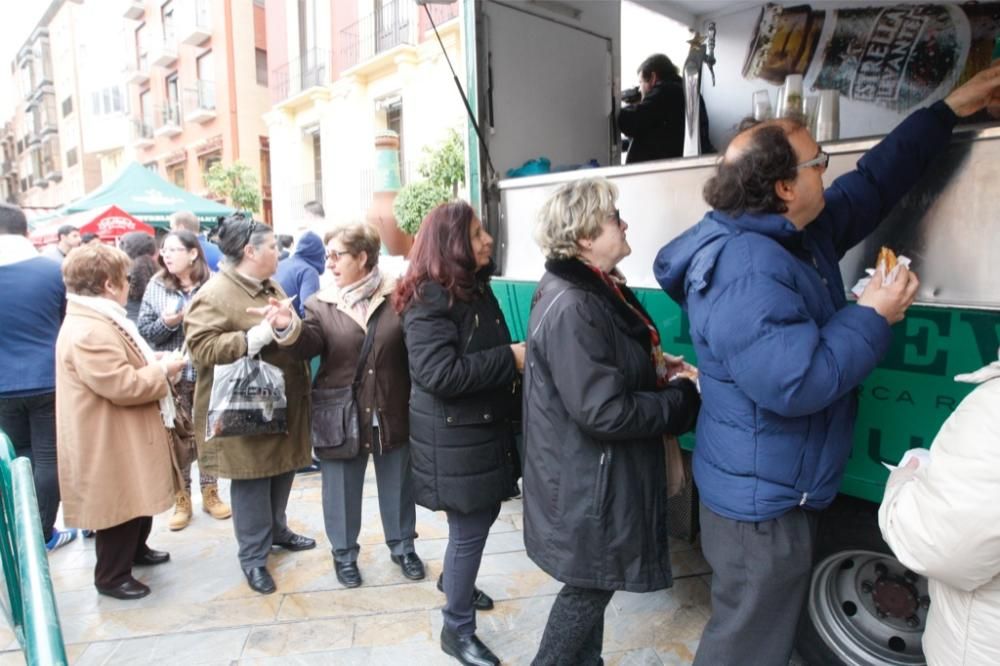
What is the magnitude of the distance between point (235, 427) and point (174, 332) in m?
1.41

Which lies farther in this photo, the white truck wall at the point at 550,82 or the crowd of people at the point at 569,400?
the white truck wall at the point at 550,82

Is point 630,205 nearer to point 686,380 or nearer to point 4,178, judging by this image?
point 686,380

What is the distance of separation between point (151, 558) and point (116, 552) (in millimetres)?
473

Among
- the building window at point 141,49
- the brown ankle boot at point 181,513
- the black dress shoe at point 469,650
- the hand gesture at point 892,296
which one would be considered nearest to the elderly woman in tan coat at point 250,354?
the brown ankle boot at point 181,513

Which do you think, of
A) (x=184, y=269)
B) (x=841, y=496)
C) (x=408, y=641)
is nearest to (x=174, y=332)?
(x=184, y=269)

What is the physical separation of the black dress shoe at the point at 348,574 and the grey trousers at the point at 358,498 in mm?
26

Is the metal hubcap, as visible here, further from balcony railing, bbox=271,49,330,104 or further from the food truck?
balcony railing, bbox=271,49,330,104

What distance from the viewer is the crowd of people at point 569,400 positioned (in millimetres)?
1571

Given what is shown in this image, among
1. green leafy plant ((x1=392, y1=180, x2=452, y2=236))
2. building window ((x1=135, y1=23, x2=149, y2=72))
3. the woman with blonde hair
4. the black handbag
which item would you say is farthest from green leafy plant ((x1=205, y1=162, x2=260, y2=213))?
the woman with blonde hair

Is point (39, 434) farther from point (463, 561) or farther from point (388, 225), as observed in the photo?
point (388, 225)

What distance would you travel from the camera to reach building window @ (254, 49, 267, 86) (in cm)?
2442

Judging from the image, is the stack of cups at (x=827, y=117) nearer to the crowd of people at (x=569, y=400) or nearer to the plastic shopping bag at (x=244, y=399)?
the crowd of people at (x=569, y=400)

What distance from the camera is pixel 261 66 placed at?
966 inches

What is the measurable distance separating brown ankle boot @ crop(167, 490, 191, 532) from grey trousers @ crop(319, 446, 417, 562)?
142 centimetres
